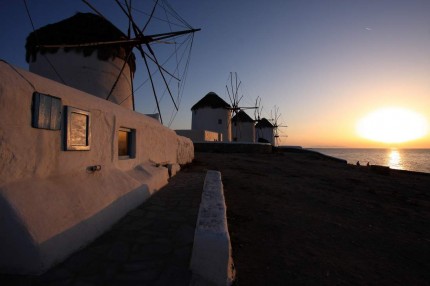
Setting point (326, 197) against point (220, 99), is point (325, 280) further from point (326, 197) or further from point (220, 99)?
point (220, 99)

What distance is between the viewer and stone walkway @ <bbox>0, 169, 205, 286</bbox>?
2623 millimetres

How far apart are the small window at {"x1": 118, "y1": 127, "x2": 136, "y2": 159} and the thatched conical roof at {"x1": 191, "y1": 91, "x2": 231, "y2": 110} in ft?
96.6

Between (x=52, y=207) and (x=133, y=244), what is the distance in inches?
45.2

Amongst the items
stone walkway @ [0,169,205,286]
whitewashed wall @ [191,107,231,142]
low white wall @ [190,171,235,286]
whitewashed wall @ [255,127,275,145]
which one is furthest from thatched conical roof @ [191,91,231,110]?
low white wall @ [190,171,235,286]

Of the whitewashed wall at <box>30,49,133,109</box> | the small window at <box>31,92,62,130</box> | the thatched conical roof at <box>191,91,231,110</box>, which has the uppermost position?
the thatched conical roof at <box>191,91,231,110</box>

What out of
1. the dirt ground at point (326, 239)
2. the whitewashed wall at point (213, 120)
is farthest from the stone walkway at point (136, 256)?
the whitewashed wall at point (213, 120)

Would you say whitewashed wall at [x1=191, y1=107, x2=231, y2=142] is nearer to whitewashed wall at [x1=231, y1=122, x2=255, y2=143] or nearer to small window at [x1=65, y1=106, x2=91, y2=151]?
whitewashed wall at [x1=231, y1=122, x2=255, y2=143]

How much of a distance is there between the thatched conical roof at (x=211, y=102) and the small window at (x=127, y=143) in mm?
29431

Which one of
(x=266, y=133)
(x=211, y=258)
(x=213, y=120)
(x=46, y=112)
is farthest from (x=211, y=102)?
(x=211, y=258)

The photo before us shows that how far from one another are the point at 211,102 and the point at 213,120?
8.58 ft

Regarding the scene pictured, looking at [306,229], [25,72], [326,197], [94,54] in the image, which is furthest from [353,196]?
[94,54]

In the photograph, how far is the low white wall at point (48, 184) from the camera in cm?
273

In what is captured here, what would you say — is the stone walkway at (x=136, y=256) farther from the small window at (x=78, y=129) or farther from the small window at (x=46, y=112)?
the small window at (x=46, y=112)

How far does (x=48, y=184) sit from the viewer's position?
3.39 meters
